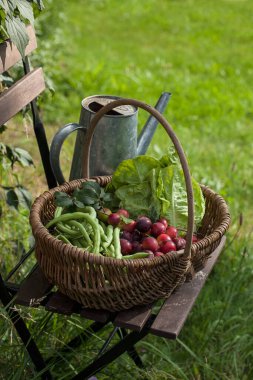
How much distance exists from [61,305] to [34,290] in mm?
120

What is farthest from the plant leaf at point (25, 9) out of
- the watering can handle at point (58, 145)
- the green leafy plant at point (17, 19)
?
the watering can handle at point (58, 145)

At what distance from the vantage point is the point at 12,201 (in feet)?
8.79

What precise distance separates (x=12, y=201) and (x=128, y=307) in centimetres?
93

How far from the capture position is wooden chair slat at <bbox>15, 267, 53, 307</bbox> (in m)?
1.97

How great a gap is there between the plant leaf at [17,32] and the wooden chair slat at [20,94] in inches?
7.5

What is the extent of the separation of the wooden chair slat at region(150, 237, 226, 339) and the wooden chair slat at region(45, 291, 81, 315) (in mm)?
225

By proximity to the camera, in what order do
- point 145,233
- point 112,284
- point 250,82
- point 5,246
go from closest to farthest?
1. point 112,284
2. point 145,233
3. point 5,246
4. point 250,82

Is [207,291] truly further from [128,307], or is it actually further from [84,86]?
[84,86]

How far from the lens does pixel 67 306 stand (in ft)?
6.37

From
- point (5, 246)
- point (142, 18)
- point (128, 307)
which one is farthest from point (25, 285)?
point (142, 18)

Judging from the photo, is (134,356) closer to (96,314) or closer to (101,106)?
(96,314)

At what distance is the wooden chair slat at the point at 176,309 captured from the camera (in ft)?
6.18

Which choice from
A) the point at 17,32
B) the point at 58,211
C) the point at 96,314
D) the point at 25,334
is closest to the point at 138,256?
the point at 96,314

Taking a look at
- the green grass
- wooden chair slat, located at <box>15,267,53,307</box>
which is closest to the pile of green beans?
wooden chair slat, located at <box>15,267,53,307</box>
